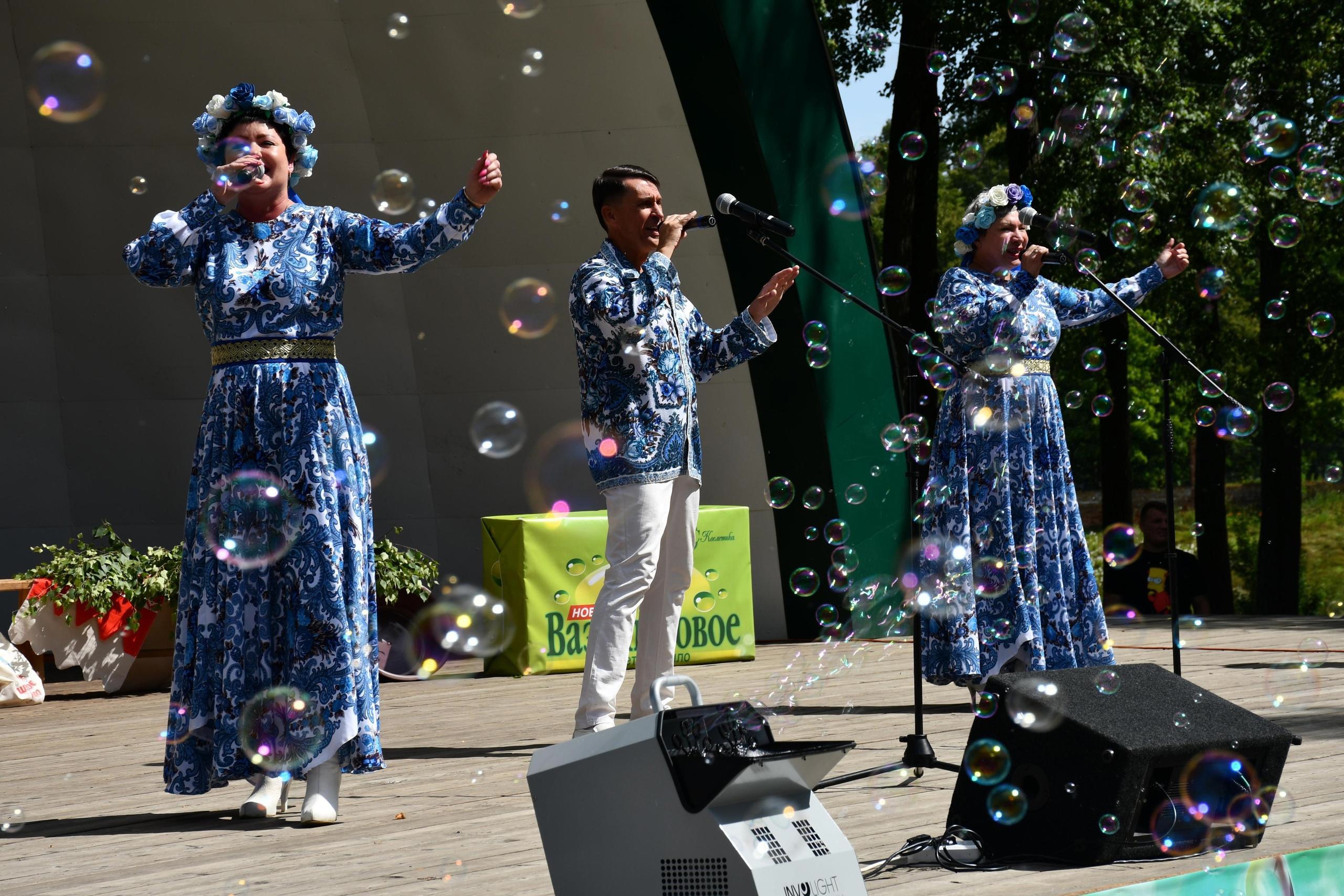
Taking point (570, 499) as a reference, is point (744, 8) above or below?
above

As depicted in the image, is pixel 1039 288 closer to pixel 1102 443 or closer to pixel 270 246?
pixel 270 246

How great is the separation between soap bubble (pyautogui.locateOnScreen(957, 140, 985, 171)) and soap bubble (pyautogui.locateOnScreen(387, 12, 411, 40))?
13.7ft

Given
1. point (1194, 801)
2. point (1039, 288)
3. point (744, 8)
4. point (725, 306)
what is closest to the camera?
point (1194, 801)

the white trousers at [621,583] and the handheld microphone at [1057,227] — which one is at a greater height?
the handheld microphone at [1057,227]

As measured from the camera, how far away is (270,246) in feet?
12.9

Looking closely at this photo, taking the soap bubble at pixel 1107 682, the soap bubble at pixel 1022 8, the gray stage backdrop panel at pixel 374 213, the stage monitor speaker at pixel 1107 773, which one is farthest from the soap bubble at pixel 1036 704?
the gray stage backdrop panel at pixel 374 213

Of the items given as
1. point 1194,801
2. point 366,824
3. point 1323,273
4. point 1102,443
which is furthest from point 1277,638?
point 1323,273

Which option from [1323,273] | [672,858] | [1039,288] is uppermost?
[1323,273]

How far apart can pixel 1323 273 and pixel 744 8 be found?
1240cm

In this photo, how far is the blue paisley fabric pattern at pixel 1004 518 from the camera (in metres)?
5.23

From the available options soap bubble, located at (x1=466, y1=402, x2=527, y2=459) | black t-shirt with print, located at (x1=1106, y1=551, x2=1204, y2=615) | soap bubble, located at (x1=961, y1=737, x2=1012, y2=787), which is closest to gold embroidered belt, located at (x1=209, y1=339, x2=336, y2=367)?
soap bubble, located at (x1=961, y1=737, x2=1012, y2=787)

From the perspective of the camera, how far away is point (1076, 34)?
19.0 ft

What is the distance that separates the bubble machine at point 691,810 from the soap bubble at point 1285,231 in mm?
3969

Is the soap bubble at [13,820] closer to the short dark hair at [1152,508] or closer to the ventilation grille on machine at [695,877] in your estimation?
the ventilation grille on machine at [695,877]
